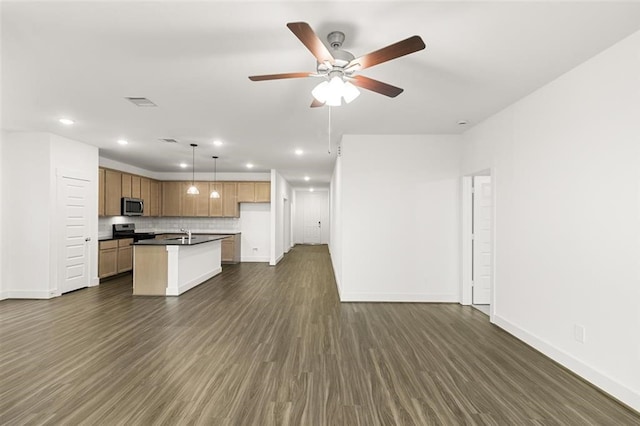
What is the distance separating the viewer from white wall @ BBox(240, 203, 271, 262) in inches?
372

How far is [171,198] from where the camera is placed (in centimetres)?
898

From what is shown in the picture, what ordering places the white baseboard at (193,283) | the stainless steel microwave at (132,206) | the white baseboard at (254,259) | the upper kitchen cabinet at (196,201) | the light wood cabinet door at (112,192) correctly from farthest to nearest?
the white baseboard at (254,259), the upper kitchen cabinet at (196,201), the stainless steel microwave at (132,206), the light wood cabinet door at (112,192), the white baseboard at (193,283)

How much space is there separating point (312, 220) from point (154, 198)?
7362 mm

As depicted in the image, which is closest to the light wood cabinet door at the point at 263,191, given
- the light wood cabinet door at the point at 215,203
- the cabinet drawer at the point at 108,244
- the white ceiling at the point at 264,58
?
the light wood cabinet door at the point at 215,203

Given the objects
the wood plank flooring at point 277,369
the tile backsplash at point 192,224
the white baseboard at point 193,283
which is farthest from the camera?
the tile backsplash at point 192,224

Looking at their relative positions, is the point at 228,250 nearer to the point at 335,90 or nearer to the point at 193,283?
the point at 193,283

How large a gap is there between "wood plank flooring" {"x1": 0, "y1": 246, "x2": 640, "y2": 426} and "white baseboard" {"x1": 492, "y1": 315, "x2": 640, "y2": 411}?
8 centimetres

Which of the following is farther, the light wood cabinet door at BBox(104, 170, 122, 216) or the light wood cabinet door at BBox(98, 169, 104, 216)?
the light wood cabinet door at BBox(104, 170, 122, 216)

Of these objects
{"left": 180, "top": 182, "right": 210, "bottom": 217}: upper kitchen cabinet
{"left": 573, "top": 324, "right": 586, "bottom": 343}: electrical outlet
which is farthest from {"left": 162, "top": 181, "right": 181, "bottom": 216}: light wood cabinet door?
{"left": 573, "top": 324, "right": 586, "bottom": 343}: electrical outlet

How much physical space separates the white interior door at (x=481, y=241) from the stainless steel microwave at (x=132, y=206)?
7360 mm

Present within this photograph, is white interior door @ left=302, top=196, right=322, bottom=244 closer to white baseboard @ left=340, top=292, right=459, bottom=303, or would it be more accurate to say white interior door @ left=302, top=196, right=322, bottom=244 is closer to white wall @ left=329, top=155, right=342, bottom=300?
white wall @ left=329, top=155, right=342, bottom=300

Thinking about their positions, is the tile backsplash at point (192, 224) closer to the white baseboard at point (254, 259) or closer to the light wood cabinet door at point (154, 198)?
the light wood cabinet door at point (154, 198)

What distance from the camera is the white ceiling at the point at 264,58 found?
2.00m

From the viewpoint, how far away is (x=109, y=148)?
20.0 ft
